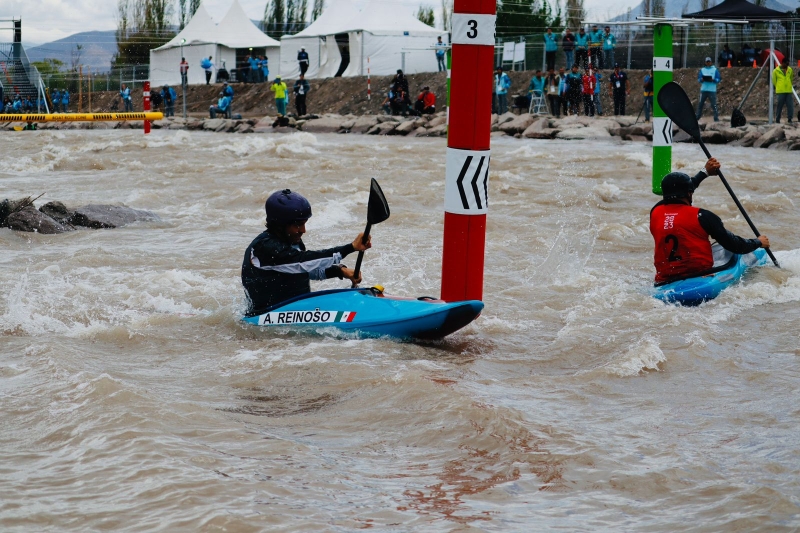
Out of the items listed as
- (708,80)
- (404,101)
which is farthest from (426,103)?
(708,80)

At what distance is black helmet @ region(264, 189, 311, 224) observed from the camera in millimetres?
5660

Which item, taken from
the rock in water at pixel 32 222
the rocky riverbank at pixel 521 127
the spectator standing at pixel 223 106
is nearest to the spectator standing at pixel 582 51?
the rocky riverbank at pixel 521 127

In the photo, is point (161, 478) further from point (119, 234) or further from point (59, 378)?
point (119, 234)

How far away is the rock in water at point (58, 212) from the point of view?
10.5 meters

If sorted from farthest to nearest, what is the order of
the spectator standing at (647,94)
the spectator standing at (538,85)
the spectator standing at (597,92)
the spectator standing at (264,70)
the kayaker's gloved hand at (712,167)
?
1. the spectator standing at (264,70)
2. the spectator standing at (538,85)
3. the spectator standing at (597,92)
4. the spectator standing at (647,94)
5. the kayaker's gloved hand at (712,167)

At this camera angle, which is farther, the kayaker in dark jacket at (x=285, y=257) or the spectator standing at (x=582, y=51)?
the spectator standing at (x=582, y=51)

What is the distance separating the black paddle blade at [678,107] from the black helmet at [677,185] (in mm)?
1864

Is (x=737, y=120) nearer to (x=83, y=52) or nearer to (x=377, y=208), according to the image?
(x=377, y=208)

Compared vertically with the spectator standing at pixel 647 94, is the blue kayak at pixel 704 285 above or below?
below

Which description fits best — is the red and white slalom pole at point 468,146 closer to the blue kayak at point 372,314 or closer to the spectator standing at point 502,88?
the blue kayak at point 372,314

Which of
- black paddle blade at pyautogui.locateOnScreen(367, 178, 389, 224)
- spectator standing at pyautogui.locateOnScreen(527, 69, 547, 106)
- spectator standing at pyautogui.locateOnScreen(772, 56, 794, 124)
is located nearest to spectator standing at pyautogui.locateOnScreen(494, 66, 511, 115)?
spectator standing at pyautogui.locateOnScreen(527, 69, 547, 106)

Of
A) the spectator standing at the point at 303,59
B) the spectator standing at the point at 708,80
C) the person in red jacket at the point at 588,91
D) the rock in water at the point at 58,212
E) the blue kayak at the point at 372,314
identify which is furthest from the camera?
the spectator standing at the point at 303,59

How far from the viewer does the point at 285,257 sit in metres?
5.73

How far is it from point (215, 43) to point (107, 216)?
30.4m
